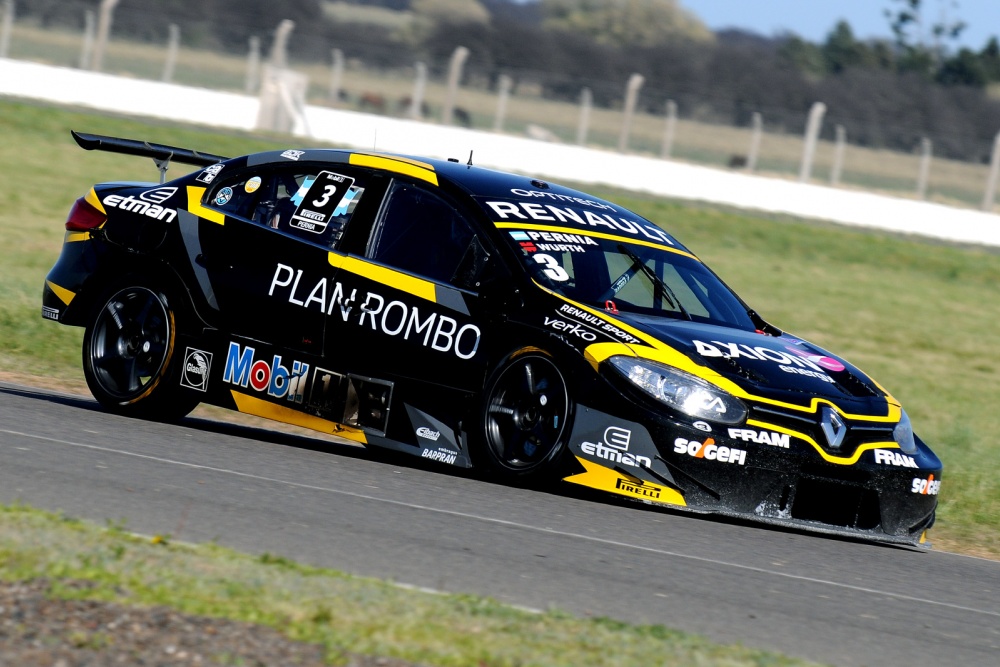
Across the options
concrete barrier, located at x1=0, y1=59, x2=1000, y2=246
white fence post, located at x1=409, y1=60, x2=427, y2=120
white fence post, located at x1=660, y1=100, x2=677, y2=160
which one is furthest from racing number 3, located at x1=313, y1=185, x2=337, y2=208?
white fence post, located at x1=409, y1=60, x2=427, y2=120

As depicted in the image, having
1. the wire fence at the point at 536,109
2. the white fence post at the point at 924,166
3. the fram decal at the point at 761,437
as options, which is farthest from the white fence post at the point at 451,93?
the fram decal at the point at 761,437

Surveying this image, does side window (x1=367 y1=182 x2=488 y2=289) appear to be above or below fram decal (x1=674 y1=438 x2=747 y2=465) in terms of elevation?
above

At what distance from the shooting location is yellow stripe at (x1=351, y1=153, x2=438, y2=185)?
326 inches

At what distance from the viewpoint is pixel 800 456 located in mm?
7086

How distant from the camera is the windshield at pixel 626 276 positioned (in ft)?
25.6

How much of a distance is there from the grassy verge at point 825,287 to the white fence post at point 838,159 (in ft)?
15.7

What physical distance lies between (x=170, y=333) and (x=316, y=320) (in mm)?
926

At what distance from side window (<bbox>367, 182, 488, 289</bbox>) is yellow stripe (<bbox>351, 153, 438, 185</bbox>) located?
0.08 meters

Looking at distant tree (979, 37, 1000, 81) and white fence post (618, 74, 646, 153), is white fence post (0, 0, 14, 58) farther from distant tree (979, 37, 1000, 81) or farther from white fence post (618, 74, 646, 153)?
distant tree (979, 37, 1000, 81)

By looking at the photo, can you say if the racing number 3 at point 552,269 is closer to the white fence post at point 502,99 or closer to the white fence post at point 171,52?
the white fence post at point 502,99

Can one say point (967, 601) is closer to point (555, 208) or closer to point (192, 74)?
point (555, 208)

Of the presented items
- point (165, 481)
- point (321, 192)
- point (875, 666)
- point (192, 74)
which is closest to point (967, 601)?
point (875, 666)

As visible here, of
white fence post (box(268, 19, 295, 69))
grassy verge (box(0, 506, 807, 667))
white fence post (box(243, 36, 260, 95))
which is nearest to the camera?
grassy verge (box(0, 506, 807, 667))

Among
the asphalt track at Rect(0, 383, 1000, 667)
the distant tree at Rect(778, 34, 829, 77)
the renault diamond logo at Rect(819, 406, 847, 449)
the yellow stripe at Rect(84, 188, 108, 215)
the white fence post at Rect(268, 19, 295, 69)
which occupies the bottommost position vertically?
the asphalt track at Rect(0, 383, 1000, 667)
